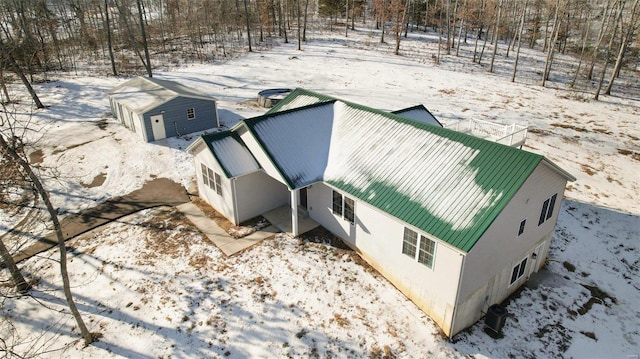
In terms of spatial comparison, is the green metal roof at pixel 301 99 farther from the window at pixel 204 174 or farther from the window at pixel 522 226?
the window at pixel 522 226

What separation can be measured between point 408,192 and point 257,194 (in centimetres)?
758

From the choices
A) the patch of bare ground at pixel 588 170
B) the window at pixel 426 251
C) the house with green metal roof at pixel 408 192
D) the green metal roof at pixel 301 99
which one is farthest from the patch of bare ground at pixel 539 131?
the window at pixel 426 251

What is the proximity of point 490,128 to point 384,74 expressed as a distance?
78.5 feet

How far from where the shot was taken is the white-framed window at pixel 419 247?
42.4ft

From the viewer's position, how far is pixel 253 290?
1430 cm

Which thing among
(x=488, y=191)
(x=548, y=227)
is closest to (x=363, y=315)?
(x=488, y=191)

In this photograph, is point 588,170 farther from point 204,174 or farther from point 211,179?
point 204,174

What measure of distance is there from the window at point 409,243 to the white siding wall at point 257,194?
7.43 metres

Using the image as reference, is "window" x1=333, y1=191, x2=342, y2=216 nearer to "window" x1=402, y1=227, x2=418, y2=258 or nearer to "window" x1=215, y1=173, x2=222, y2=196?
"window" x1=402, y1=227, x2=418, y2=258

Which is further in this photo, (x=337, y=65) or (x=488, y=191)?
(x=337, y=65)

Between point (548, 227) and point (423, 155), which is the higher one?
point (423, 155)

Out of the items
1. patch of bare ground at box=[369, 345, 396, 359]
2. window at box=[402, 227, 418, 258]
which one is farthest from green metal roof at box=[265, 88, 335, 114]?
patch of bare ground at box=[369, 345, 396, 359]

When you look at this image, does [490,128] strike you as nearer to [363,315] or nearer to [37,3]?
[363,315]

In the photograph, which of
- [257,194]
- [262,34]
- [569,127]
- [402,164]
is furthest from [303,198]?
[262,34]
